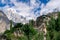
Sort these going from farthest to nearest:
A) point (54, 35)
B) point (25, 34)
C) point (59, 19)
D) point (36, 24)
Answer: point (36, 24)
point (59, 19)
point (25, 34)
point (54, 35)

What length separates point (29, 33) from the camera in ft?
270

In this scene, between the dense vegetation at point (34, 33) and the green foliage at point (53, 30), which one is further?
the dense vegetation at point (34, 33)

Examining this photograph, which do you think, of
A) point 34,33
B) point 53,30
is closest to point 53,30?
point 53,30

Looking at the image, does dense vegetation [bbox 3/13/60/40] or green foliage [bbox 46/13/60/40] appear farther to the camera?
dense vegetation [bbox 3/13/60/40]

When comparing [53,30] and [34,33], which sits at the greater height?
[53,30]

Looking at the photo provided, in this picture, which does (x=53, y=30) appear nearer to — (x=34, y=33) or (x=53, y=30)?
(x=53, y=30)

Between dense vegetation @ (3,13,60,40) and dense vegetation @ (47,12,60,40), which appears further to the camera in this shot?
dense vegetation @ (3,13,60,40)

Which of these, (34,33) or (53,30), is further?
(53,30)

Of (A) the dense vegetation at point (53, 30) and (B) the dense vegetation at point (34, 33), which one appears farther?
(B) the dense vegetation at point (34, 33)

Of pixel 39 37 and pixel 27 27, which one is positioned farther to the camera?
pixel 27 27

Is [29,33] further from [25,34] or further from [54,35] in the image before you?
[54,35]

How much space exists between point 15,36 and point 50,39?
14501mm

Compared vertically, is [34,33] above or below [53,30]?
below

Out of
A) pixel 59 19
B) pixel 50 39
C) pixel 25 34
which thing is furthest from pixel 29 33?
pixel 59 19
